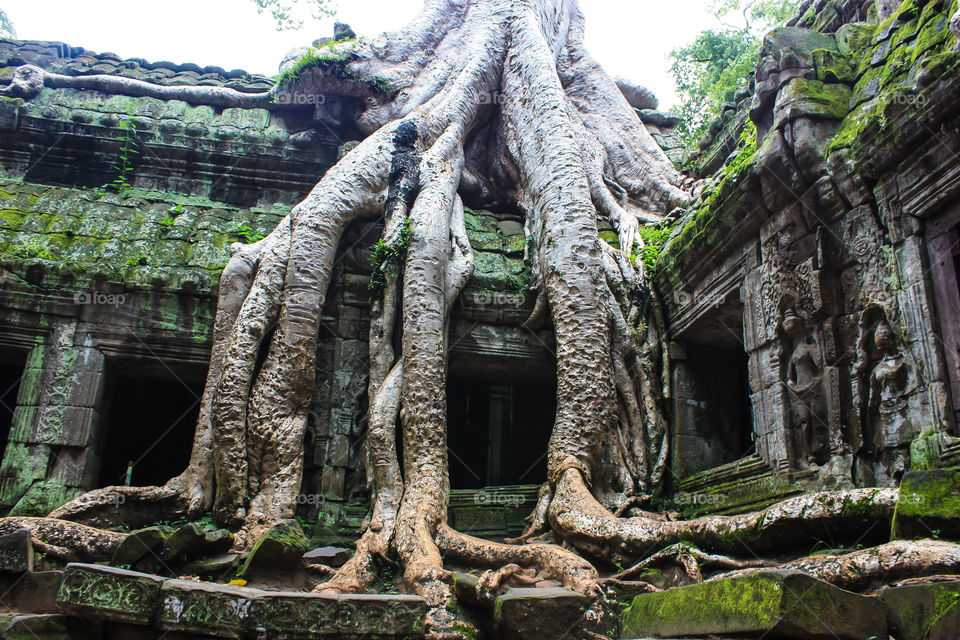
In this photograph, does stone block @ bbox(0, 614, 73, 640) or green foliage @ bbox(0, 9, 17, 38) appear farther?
green foliage @ bbox(0, 9, 17, 38)

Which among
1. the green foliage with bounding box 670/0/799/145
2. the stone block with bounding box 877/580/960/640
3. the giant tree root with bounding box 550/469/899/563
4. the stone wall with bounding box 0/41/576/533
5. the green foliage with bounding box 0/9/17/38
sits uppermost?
the green foliage with bounding box 0/9/17/38

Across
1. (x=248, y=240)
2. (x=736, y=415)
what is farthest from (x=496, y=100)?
(x=736, y=415)

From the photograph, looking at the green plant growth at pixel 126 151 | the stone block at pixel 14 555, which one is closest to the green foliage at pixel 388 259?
the green plant growth at pixel 126 151

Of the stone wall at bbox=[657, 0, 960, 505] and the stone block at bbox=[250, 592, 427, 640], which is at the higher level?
the stone wall at bbox=[657, 0, 960, 505]

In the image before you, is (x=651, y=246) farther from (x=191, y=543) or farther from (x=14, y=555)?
(x=14, y=555)

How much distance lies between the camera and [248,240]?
6055mm

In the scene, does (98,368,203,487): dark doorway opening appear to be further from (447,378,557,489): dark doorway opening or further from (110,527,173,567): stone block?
(110,527,173,567): stone block

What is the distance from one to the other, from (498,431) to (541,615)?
167 inches

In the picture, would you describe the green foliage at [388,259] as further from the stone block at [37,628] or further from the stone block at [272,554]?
the stone block at [37,628]

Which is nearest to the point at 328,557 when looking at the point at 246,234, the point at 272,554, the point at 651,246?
the point at 272,554

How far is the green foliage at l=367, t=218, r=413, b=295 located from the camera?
540 cm

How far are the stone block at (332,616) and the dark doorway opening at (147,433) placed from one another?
5.67m

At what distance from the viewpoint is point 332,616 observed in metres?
2.24

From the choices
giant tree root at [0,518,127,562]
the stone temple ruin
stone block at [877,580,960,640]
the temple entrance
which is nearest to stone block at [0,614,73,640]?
the stone temple ruin
